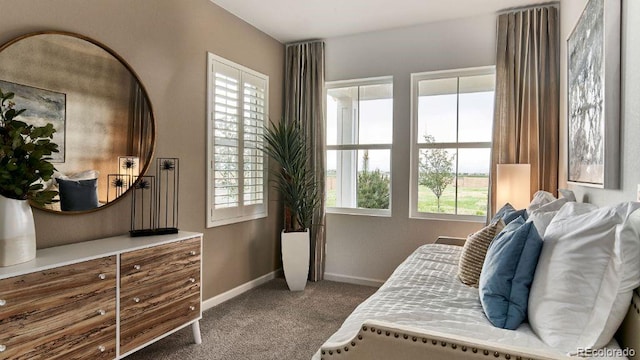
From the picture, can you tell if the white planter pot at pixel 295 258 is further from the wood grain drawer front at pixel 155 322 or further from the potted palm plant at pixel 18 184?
the potted palm plant at pixel 18 184

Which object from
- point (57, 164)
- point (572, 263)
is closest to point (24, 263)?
point (57, 164)

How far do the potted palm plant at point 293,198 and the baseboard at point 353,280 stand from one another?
1.57 feet

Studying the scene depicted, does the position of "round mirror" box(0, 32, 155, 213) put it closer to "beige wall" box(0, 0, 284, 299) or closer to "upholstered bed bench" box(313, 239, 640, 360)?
"beige wall" box(0, 0, 284, 299)

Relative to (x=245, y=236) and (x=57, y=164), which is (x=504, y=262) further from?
(x=245, y=236)

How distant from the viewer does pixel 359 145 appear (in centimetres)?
424

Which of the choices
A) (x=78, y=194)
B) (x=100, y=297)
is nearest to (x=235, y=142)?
(x=78, y=194)

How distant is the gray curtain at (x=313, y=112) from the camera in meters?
4.20

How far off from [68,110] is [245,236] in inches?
80.6

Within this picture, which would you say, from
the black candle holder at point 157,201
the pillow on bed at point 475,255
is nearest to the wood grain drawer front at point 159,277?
the black candle holder at point 157,201

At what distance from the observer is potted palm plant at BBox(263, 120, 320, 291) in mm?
3807

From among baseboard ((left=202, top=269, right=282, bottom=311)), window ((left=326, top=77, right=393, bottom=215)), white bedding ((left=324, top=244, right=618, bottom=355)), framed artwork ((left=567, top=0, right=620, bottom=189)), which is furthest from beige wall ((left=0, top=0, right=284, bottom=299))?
framed artwork ((left=567, top=0, right=620, bottom=189))

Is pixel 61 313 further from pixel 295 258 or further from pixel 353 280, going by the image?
pixel 353 280

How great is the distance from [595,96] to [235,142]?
287 centimetres

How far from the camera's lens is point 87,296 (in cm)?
187
